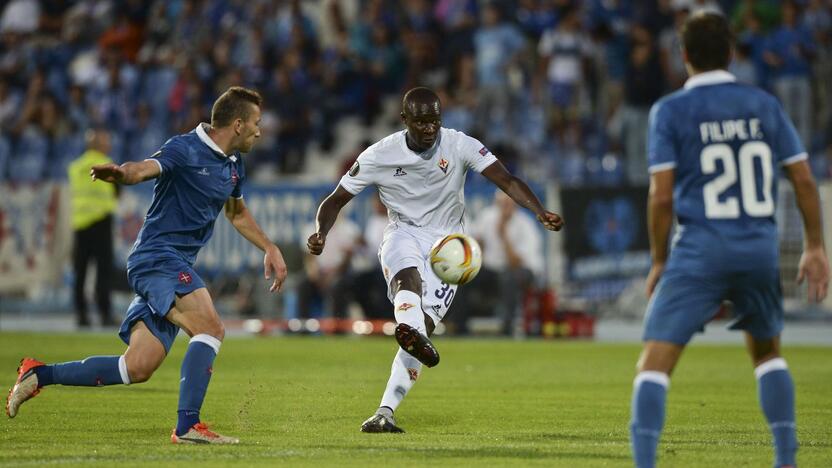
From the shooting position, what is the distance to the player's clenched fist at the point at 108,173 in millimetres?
7668

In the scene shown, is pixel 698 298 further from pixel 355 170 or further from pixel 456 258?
pixel 355 170

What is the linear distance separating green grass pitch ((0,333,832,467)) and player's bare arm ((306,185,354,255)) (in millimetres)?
1248

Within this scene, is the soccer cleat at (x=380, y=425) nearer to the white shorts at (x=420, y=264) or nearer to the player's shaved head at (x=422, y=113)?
the white shorts at (x=420, y=264)

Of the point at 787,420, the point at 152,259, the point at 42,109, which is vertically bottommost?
the point at 787,420

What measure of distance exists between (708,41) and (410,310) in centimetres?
341

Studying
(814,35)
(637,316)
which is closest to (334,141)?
(637,316)

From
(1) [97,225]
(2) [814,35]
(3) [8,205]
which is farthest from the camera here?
(3) [8,205]

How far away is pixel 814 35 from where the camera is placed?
A: 22453mm

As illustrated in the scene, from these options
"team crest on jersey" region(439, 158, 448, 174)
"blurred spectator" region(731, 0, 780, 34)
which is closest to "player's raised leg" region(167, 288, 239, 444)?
"team crest on jersey" region(439, 158, 448, 174)

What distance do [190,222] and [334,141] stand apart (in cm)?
1711

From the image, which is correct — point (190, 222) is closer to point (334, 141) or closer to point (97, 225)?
point (97, 225)

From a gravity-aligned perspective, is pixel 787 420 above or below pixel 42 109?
below

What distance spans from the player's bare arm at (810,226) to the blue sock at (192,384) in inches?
143

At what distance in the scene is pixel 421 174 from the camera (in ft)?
32.7
